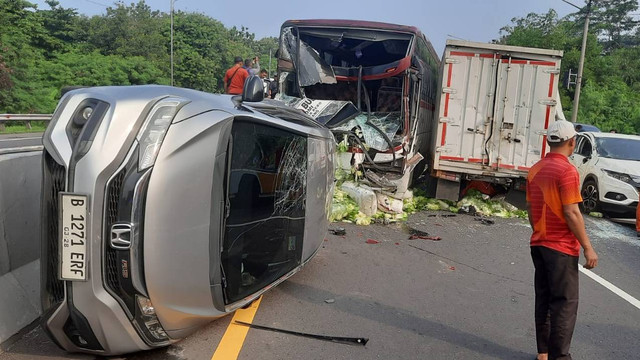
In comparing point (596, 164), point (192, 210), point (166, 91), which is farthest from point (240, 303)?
point (596, 164)

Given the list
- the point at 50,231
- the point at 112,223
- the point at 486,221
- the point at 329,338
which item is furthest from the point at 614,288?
the point at 50,231

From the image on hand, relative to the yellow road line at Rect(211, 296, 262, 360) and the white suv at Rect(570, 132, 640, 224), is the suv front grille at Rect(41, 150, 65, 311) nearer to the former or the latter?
the yellow road line at Rect(211, 296, 262, 360)

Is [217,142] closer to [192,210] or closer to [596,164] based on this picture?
[192,210]

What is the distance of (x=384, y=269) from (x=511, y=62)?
556 cm

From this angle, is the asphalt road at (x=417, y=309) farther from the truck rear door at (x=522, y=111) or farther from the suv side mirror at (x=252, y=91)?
the truck rear door at (x=522, y=111)

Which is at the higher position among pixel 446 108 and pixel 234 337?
pixel 446 108

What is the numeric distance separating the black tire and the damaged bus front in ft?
12.0

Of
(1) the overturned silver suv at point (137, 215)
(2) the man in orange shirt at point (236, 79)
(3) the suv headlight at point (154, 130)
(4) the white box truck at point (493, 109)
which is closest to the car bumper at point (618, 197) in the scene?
(4) the white box truck at point (493, 109)

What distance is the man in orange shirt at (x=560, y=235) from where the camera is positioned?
3330 millimetres

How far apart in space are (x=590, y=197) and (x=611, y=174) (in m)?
0.64

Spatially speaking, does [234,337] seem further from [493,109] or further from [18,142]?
[18,142]

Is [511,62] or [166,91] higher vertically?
[511,62]

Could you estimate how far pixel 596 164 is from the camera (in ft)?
34.9

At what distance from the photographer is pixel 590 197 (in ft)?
34.7
